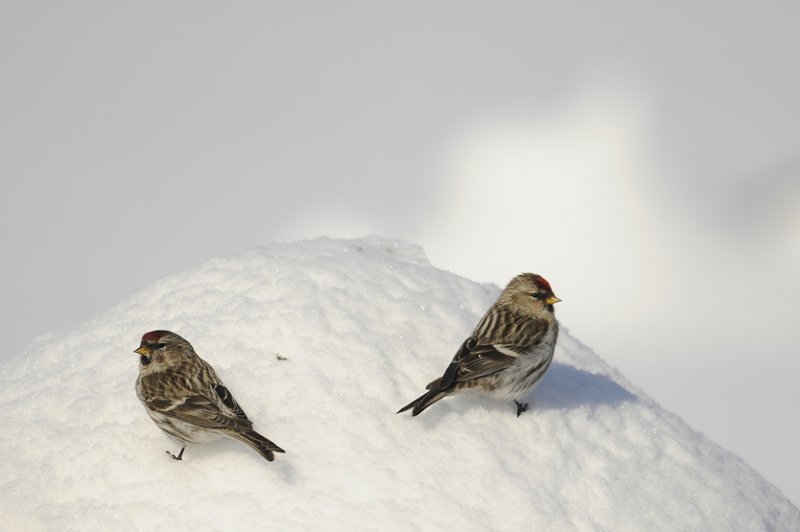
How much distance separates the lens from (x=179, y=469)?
5723mm

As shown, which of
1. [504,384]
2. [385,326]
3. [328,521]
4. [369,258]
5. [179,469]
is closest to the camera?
[328,521]

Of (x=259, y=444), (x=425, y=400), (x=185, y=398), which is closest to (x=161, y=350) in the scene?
(x=185, y=398)

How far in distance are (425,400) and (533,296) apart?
4.51 feet

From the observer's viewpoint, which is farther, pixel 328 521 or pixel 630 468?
pixel 630 468

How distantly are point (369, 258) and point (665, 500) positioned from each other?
2980 mm

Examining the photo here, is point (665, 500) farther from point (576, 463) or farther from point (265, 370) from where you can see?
point (265, 370)

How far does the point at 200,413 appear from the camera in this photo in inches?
223

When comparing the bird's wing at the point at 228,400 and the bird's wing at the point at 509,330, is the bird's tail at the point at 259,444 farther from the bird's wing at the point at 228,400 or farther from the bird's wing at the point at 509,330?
the bird's wing at the point at 509,330

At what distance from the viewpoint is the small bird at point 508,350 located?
6.00 meters

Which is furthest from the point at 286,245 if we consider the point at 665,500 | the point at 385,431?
the point at 665,500

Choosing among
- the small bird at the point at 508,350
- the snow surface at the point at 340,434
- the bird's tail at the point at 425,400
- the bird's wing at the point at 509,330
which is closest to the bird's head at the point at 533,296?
the small bird at the point at 508,350

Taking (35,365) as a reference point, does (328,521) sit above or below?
above

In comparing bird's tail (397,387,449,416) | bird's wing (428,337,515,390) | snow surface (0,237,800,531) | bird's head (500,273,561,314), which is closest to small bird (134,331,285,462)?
snow surface (0,237,800,531)

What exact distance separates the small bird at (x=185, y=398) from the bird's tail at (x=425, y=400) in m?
0.91
